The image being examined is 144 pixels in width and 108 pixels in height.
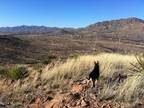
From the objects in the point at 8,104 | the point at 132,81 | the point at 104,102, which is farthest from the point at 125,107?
the point at 8,104

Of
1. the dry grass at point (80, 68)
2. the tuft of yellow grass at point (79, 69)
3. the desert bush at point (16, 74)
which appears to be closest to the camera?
the tuft of yellow grass at point (79, 69)

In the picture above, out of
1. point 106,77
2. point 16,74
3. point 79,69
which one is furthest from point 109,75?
point 16,74

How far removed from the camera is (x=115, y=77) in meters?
9.59

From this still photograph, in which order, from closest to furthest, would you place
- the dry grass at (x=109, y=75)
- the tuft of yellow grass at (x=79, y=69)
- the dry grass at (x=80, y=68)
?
the dry grass at (x=109, y=75), the tuft of yellow grass at (x=79, y=69), the dry grass at (x=80, y=68)

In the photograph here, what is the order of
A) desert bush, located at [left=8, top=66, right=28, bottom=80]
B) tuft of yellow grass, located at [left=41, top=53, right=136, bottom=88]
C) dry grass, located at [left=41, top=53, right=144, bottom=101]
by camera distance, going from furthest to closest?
1. desert bush, located at [left=8, top=66, right=28, bottom=80]
2. tuft of yellow grass, located at [left=41, top=53, right=136, bottom=88]
3. dry grass, located at [left=41, top=53, right=144, bottom=101]

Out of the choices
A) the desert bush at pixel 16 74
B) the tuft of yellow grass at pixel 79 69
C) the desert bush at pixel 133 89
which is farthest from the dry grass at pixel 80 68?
the desert bush at pixel 133 89

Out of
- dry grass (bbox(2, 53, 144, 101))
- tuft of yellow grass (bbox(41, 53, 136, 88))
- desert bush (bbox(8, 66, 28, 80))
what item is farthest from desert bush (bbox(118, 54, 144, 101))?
desert bush (bbox(8, 66, 28, 80))

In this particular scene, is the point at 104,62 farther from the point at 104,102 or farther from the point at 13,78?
the point at 104,102

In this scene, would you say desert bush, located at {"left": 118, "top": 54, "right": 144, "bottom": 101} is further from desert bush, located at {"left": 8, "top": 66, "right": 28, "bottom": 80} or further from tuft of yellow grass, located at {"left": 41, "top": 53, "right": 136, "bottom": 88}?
desert bush, located at {"left": 8, "top": 66, "right": 28, "bottom": 80}

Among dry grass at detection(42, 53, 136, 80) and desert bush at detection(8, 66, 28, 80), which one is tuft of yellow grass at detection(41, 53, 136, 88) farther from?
desert bush at detection(8, 66, 28, 80)

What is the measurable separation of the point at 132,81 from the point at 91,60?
3.73m

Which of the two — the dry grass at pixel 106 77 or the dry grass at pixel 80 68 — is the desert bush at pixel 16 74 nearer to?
the dry grass at pixel 106 77

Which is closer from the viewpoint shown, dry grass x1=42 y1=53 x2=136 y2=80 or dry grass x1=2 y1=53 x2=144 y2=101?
dry grass x1=2 y1=53 x2=144 y2=101

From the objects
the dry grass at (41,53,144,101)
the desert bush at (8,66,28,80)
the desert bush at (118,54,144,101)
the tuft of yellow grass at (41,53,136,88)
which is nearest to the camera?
the desert bush at (118,54,144,101)
